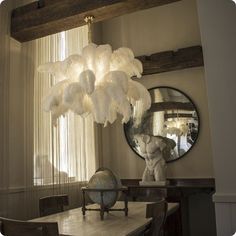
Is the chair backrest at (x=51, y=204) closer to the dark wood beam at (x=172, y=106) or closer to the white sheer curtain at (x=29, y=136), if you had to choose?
the white sheer curtain at (x=29, y=136)

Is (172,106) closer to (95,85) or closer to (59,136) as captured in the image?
(59,136)

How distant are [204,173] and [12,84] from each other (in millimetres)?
2491

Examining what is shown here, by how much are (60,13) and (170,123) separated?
6.64ft

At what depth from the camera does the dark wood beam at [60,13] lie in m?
2.42

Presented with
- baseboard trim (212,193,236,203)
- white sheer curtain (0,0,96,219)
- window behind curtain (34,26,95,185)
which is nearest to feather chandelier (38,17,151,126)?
window behind curtain (34,26,95,185)

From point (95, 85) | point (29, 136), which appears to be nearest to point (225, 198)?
point (95, 85)

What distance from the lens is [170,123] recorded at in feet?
12.7

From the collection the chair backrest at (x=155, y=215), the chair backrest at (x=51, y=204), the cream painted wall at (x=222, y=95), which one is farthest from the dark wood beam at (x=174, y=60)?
the chair backrest at (x=155, y=215)

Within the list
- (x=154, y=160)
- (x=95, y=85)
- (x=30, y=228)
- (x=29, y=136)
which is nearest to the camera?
(x=30, y=228)

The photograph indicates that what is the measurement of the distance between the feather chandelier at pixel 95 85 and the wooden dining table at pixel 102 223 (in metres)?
0.69

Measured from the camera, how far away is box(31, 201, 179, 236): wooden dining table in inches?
64.2

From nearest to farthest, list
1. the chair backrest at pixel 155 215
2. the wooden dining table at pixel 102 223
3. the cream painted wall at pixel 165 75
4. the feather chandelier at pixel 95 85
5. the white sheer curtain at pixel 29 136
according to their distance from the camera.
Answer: the wooden dining table at pixel 102 223, the chair backrest at pixel 155 215, the feather chandelier at pixel 95 85, the white sheer curtain at pixel 29 136, the cream painted wall at pixel 165 75

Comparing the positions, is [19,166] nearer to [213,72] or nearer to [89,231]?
[89,231]

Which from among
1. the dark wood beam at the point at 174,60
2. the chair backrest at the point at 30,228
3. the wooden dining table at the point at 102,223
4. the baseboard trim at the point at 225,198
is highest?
the dark wood beam at the point at 174,60
